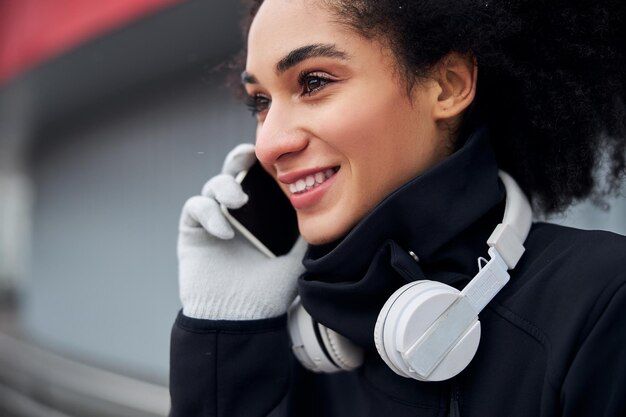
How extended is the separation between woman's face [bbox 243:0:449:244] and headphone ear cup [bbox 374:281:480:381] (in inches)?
10.9

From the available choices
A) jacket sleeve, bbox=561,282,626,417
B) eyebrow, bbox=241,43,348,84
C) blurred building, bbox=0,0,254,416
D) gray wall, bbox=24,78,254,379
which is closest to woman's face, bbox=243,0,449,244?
eyebrow, bbox=241,43,348,84

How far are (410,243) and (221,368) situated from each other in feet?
1.91

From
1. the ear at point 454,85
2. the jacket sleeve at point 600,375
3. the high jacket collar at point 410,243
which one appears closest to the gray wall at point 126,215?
the ear at point 454,85

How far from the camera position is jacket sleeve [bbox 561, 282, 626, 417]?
1130 mm

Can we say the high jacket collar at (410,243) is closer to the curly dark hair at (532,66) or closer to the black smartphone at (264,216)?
the curly dark hair at (532,66)

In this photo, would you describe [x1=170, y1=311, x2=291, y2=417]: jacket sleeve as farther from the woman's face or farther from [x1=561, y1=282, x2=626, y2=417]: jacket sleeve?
[x1=561, y1=282, x2=626, y2=417]: jacket sleeve

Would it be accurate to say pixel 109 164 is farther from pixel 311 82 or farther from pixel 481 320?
pixel 481 320

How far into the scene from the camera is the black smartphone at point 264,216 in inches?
70.7

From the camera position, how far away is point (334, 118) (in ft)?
4.75

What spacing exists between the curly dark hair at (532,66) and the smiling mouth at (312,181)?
0.27 metres

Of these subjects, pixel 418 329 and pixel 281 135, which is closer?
pixel 418 329

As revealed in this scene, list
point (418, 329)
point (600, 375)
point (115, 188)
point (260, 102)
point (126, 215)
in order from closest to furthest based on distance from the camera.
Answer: point (600, 375)
point (418, 329)
point (260, 102)
point (126, 215)
point (115, 188)

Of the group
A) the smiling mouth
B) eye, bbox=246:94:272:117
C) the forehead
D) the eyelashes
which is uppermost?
the forehead

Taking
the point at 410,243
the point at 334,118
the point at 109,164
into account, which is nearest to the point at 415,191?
the point at 410,243
